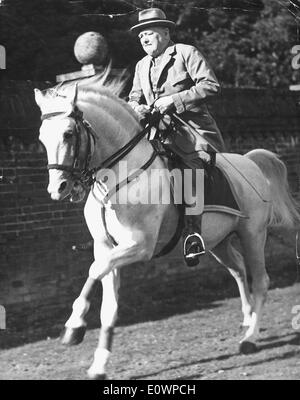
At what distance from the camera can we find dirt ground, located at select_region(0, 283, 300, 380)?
20.3ft

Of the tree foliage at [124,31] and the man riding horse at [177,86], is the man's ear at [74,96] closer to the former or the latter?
the man riding horse at [177,86]

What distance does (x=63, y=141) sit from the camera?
17.7 ft

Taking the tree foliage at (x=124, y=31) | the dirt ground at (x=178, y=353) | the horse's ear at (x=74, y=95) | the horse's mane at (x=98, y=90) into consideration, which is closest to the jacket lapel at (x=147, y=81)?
the horse's mane at (x=98, y=90)

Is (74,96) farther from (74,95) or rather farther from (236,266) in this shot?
(236,266)

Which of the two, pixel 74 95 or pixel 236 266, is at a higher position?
pixel 74 95

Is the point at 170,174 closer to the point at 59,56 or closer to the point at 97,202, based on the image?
the point at 97,202

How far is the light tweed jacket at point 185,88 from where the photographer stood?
247 inches

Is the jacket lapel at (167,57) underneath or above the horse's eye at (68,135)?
above

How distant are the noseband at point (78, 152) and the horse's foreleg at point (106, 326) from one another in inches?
36.8

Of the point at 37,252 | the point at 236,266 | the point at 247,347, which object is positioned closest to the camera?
the point at 247,347

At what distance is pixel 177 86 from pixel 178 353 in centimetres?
237

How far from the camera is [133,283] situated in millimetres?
8891

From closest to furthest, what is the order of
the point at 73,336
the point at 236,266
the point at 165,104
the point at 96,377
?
the point at 73,336 < the point at 96,377 < the point at 165,104 < the point at 236,266

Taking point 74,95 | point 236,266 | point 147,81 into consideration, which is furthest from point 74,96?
point 236,266
